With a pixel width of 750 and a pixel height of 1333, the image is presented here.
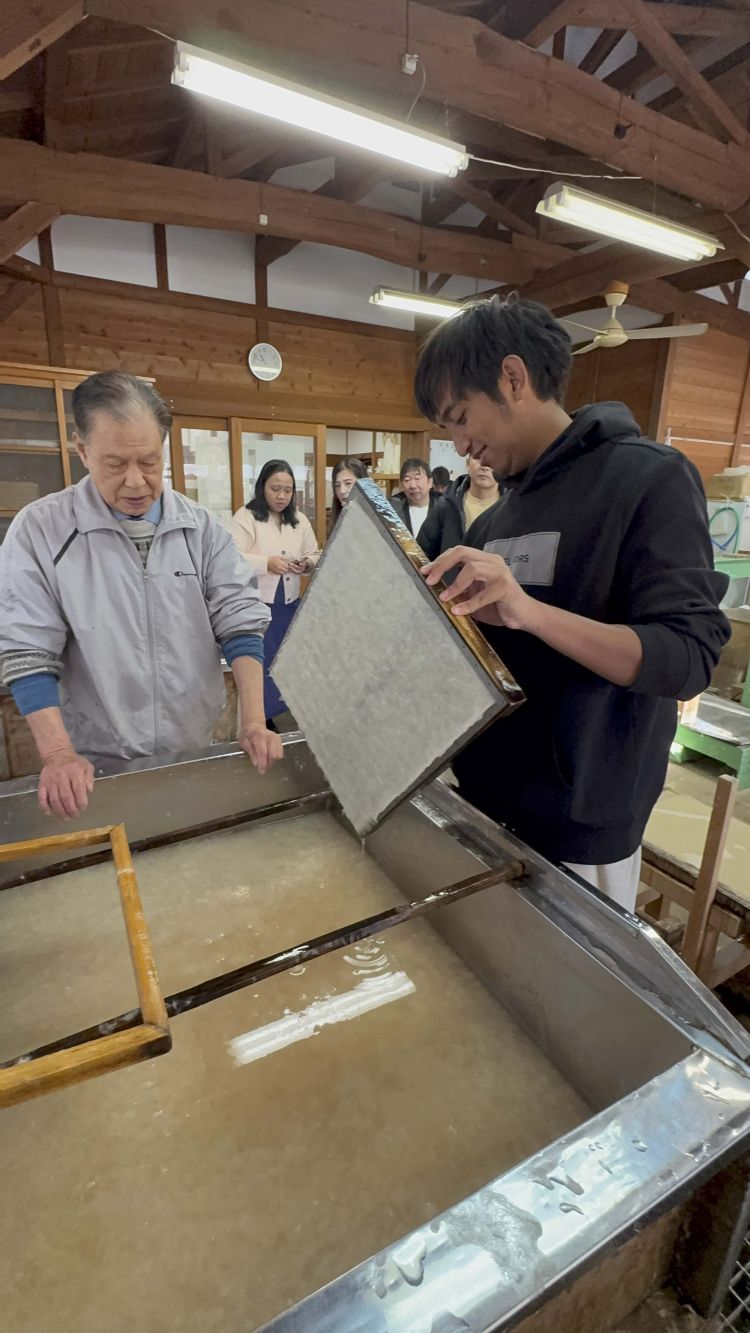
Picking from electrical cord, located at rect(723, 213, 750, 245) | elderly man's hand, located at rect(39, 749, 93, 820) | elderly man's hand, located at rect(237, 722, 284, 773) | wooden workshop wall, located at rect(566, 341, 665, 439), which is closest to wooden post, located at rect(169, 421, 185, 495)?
wooden workshop wall, located at rect(566, 341, 665, 439)

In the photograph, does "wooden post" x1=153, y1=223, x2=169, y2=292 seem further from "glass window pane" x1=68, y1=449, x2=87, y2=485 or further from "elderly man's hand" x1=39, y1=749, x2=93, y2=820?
"elderly man's hand" x1=39, y1=749, x2=93, y2=820

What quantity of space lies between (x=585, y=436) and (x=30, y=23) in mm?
3141

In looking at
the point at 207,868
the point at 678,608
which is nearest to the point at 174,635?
the point at 207,868

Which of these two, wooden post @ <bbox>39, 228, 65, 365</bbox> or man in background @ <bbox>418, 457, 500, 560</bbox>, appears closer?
man in background @ <bbox>418, 457, 500, 560</bbox>

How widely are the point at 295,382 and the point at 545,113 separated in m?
3.53

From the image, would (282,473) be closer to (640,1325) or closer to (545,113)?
(545,113)

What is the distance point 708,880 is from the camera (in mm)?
2041

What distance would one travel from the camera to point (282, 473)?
13.5ft

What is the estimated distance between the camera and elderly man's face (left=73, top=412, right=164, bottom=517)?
1.29m

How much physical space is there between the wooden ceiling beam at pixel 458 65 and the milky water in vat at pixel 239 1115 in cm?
369

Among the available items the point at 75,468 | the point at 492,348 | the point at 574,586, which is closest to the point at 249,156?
the point at 75,468

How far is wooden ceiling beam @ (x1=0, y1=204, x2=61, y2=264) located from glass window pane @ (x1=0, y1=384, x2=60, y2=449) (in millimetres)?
1018

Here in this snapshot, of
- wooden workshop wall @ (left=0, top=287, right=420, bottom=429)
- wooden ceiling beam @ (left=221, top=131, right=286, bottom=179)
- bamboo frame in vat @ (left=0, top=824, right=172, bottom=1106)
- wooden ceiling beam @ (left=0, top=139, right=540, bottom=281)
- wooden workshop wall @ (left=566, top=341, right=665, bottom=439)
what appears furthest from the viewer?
wooden workshop wall @ (left=566, top=341, right=665, bottom=439)

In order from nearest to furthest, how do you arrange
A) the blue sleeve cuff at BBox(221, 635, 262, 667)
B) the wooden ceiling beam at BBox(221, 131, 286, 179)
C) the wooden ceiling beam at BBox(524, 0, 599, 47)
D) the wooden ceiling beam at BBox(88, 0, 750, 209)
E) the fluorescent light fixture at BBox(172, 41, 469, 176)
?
the blue sleeve cuff at BBox(221, 635, 262, 667)
the fluorescent light fixture at BBox(172, 41, 469, 176)
the wooden ceiling beam at BBox(88, 0, 750, 209)
the wooden ceiling beam at BBox(524, 0, 599, 47)
the wooden ceiling beam at BBox(221, 131, 286, 179)
